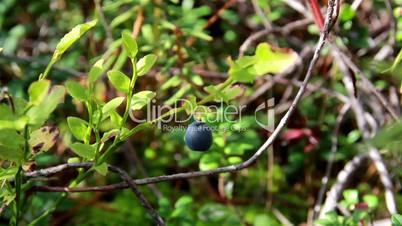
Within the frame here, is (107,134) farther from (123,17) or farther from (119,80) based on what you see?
(123,17)

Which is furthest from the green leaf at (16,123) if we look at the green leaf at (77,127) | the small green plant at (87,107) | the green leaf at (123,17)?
the green leaf at (123,17)

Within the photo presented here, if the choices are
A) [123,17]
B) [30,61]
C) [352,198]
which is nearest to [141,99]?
[352,198]

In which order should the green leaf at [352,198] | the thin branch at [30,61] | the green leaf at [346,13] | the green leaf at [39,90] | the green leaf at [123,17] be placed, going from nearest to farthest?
the green leaf at [39,90]
the green leaf at [352,198]
the green leaf at [346,13]
the green leaf at [123,17]
the thin branch at [30,61]

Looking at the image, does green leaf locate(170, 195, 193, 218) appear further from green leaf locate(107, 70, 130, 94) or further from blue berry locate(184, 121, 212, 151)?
green leaf locate(107, 70, 130, 94)

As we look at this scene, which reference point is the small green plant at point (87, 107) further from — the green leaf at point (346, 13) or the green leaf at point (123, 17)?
the green leaf at point (123, 17)

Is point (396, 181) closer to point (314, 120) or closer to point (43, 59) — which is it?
point (314, 120)

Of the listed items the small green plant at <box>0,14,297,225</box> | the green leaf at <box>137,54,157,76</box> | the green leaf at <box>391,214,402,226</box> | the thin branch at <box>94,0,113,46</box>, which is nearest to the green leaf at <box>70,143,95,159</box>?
the small green plant at <box>0,14,297,225</box>
